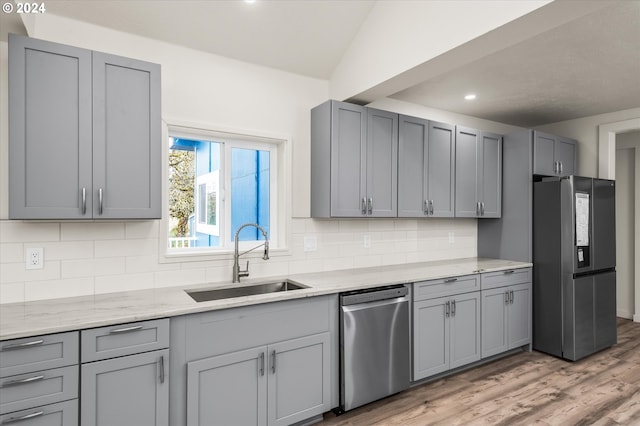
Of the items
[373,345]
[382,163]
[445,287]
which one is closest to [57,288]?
[373,345]

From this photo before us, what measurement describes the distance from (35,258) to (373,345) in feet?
7.22

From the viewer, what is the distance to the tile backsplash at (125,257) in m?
2.12

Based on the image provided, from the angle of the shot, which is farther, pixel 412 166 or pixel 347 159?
pixel 412 166

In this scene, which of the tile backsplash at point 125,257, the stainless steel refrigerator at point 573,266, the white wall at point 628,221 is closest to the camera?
the tile backsplash at point 125,257

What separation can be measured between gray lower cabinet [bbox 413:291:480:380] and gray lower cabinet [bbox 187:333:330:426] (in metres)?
0.89

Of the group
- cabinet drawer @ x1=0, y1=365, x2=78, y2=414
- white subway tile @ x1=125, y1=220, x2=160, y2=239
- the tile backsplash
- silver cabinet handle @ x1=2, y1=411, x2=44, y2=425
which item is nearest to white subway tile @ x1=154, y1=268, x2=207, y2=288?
the tile backsplash

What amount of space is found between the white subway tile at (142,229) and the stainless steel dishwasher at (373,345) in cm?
134

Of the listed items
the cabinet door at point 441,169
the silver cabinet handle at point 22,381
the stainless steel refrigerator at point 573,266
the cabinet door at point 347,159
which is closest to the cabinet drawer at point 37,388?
the silver cabinet handle at point 22,381

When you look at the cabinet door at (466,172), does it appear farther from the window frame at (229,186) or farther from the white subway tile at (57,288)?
the white subway tile at (57,288)

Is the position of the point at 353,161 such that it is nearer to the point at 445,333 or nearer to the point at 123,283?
the point at 445,333

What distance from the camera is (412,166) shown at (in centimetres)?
334

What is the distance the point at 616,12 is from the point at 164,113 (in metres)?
2.92

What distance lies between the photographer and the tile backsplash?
83.3 inches

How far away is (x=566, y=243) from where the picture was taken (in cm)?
352
